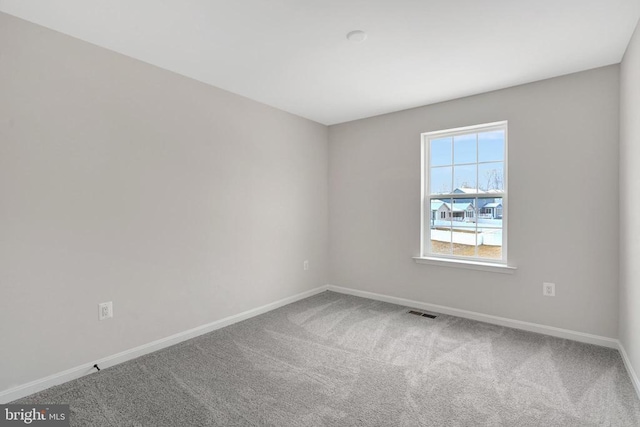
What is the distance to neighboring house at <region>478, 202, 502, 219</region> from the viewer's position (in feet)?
10.9

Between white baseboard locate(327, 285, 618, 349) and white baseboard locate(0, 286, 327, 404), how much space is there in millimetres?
1368

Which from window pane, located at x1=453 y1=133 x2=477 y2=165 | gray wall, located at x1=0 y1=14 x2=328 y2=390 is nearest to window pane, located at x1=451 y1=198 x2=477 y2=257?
window pane, located at x1=453 y1=133 x2=477 y2=165

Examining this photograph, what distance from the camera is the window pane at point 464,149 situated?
351cm

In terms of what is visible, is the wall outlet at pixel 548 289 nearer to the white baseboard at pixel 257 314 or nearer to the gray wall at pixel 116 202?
the white baseboard at pixel 257 314

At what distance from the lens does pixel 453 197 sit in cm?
364

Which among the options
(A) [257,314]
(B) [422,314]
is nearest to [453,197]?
(B) [422,314]

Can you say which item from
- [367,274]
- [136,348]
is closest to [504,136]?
[367,274]

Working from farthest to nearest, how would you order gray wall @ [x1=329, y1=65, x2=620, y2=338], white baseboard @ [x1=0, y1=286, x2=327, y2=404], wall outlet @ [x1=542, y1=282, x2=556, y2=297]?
1. wall outlet @ [x1=542, y1=282, x2=556, y2=297]
2. gray wall @ [x1=329, y1=65, x2=620, y2=338]
3. white baseboard @ [x1=0, y1=286, x2=327, y2=404]

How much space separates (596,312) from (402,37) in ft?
9.33

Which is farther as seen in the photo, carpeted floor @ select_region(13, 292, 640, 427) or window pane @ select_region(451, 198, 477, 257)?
window pane @ select_region(451, 198, 477, 257)

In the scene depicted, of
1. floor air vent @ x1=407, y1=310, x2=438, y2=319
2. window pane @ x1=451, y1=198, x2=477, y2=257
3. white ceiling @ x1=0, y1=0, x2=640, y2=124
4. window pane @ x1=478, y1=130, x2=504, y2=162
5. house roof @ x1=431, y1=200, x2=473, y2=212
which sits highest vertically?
white ceiling @ x1=0, y1=0, x2=640, y2=124

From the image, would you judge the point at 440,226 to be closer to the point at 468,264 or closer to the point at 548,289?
the point at 468,264

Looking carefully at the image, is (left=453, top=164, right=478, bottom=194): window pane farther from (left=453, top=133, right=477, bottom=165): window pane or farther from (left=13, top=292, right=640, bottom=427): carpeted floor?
(left=13, top=292, right=640, bottom=427): carpeted floor

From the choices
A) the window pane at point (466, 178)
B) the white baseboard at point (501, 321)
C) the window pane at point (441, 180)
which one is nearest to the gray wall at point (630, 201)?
the white baseboard at point (501, 321)
